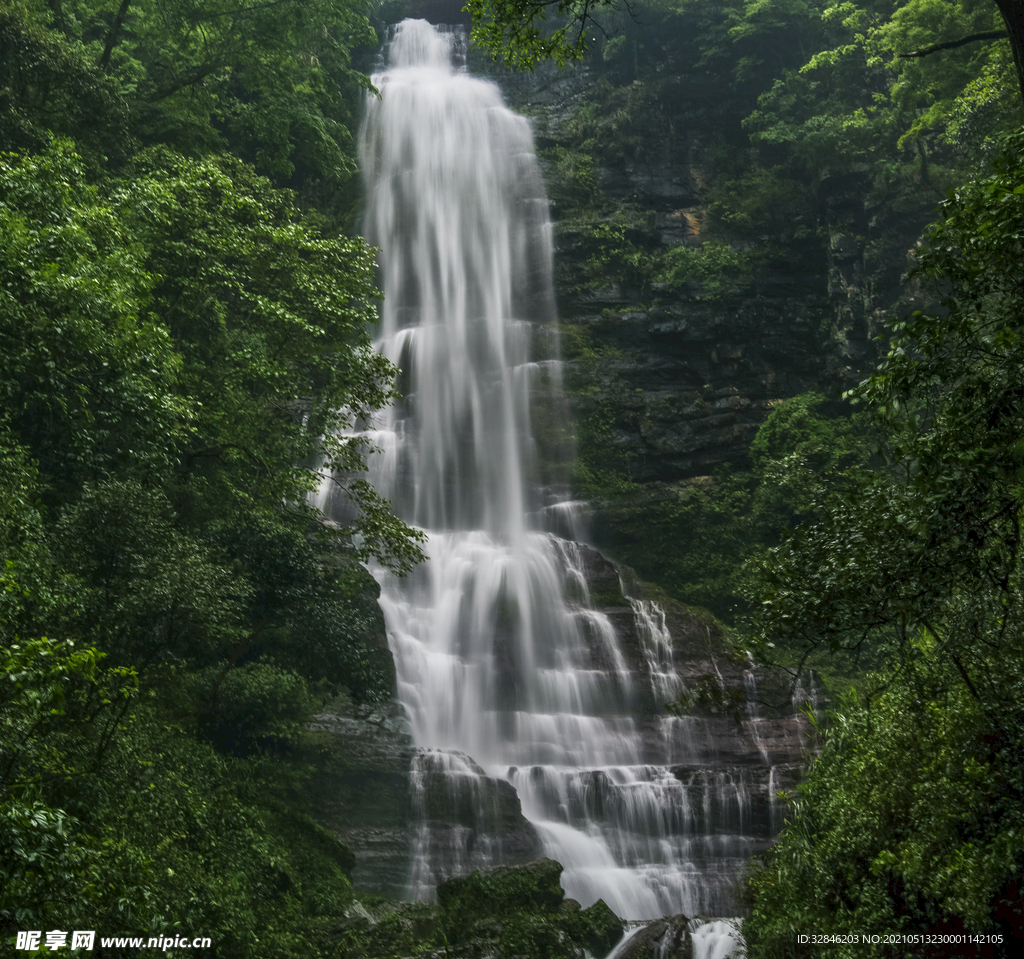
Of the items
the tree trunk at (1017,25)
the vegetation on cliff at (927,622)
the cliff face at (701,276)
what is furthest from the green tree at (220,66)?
the tree trunk at (1017,25)

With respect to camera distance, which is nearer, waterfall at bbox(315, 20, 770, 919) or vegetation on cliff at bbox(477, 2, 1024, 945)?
vegetation on cliff at bbox(477, 2, 1024, 945)

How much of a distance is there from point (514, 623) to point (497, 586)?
1233mm

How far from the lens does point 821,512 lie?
870cm

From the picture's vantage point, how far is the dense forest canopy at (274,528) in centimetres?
666

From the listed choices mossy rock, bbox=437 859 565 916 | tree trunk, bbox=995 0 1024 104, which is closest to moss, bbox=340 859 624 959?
mossy rock, bbox=437 859 565 916

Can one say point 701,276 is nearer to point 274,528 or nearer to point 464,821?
point 274,528

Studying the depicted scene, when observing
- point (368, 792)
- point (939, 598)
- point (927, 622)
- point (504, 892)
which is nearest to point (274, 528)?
point (368, 792)

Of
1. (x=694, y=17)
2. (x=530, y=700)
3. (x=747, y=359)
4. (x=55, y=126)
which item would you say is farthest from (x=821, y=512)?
(x=694, y=17)

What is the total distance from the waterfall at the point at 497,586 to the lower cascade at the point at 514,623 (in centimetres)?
5

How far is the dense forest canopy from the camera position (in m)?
6.66

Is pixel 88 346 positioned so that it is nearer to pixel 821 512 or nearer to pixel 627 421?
pixel 821 512

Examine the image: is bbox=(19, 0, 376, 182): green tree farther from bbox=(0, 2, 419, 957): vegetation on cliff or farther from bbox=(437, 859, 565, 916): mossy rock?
bbox=(437, 859, 565, 916): mossy rock

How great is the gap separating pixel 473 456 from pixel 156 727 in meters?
16.1

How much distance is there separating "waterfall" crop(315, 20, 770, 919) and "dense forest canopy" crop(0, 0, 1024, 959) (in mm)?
2474
